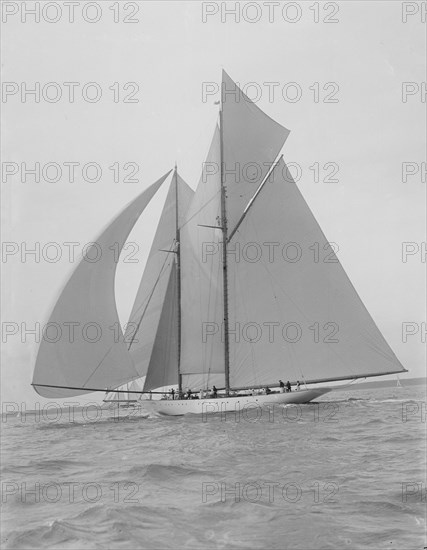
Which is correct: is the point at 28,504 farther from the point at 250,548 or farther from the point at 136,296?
the point at 136,296

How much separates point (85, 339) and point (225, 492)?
18565 millimetres

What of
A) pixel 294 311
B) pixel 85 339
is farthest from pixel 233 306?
pixel 85 339

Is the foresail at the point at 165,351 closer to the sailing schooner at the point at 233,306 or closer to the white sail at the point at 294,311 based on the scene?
the sailing schooner at the point at 233,306

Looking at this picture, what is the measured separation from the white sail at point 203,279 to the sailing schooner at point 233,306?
62 millimetres

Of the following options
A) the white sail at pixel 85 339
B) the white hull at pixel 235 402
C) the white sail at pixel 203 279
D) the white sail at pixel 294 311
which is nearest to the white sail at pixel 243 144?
the white sail at pixel 203 279

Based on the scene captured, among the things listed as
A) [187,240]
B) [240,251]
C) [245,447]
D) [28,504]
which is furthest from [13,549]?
[187,240]

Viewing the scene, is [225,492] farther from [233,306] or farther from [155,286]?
[155,286]

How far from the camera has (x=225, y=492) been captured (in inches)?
450

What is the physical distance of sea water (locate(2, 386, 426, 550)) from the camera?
8.84 meters

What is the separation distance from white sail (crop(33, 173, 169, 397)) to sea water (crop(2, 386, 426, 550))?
7.38m

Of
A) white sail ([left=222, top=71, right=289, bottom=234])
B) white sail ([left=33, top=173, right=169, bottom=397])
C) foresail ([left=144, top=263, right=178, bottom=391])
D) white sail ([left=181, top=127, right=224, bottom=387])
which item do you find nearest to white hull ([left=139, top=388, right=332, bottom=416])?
white sail ([left=181, top=127, right=224, bottom=387])

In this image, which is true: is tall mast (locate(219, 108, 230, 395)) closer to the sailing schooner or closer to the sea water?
the sailing schooner

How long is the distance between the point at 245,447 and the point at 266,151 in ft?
68.0

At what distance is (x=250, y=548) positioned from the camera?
831 centimetres
